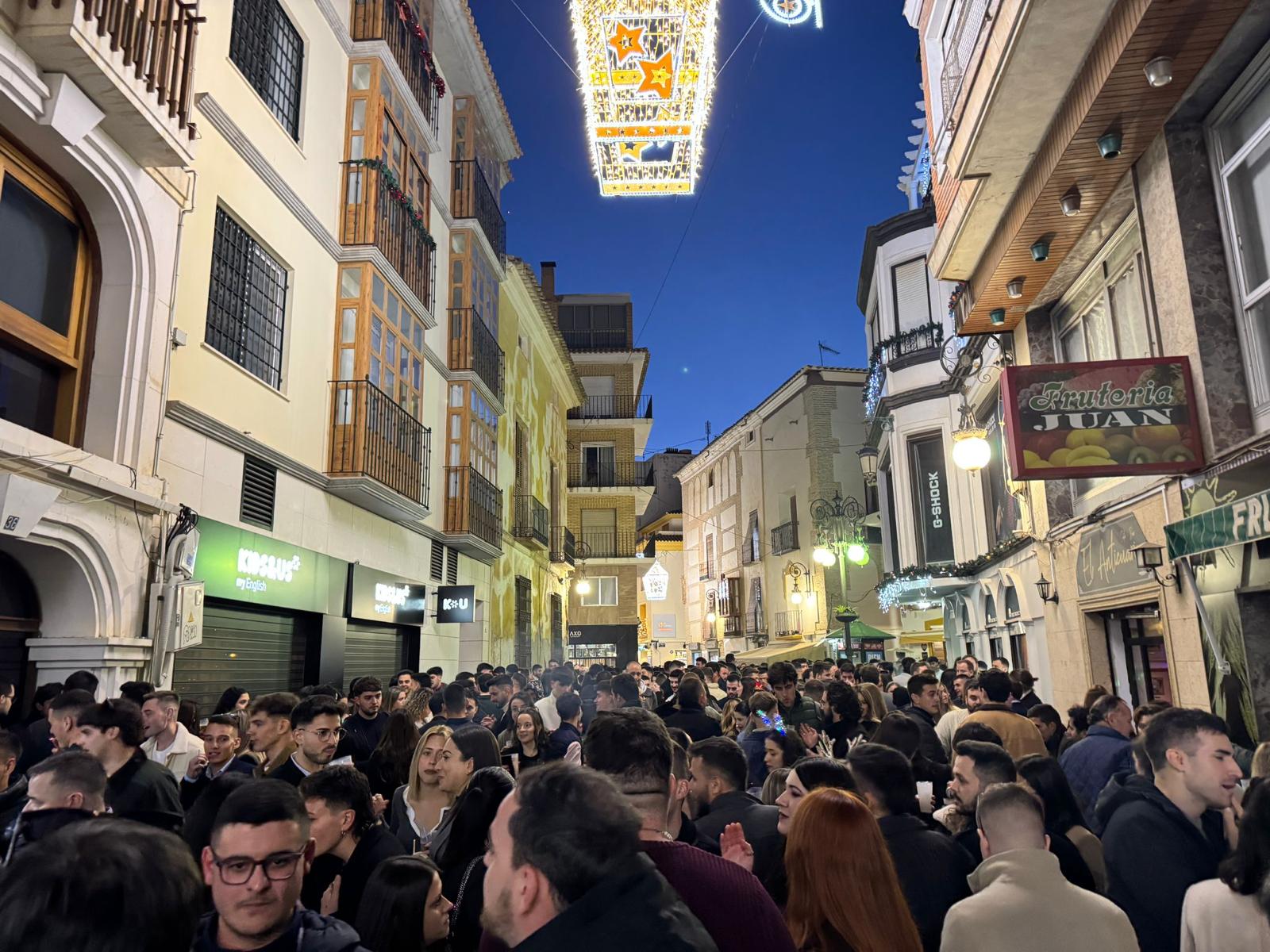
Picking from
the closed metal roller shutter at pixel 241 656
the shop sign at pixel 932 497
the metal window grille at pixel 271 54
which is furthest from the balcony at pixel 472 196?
the shop sign at pixel 932 497

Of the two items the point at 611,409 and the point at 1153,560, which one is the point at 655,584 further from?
the point at 1153,560

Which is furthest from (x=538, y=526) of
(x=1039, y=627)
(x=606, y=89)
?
(x=606, y=89)

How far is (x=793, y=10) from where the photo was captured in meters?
9.18

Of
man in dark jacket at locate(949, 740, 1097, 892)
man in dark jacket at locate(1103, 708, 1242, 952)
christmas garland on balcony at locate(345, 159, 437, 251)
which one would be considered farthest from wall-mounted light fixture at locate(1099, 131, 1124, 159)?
christmas garland on balcony at locate(345, 159, 437, 251)

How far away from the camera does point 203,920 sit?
254 cm

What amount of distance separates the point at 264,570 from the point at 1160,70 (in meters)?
10.8

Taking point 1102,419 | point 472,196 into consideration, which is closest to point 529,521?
point 472,196

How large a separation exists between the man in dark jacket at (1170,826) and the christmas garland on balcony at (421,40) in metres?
16.8

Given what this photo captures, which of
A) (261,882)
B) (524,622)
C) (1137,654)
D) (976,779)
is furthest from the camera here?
(524,622)

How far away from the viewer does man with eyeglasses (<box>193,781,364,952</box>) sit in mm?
2480

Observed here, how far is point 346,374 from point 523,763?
835 cm

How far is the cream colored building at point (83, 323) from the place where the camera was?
23.2 feet

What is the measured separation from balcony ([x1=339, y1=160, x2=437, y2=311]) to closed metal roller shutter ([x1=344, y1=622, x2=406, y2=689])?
20.3 ft

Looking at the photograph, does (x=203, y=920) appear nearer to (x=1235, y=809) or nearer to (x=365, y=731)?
(x=1235, y=809)
